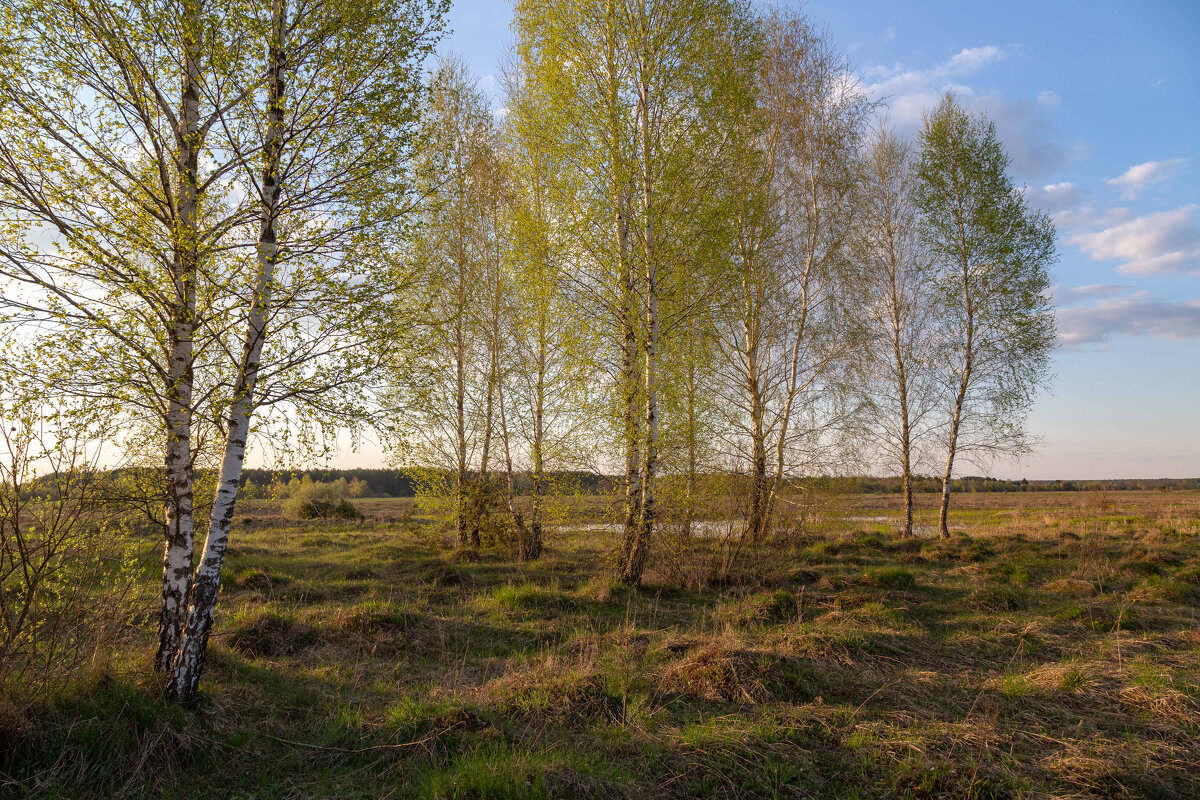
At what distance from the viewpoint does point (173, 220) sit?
4.66 meters

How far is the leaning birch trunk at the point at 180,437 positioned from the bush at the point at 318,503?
17891 millimetres

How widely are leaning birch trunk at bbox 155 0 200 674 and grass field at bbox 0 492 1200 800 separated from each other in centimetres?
48

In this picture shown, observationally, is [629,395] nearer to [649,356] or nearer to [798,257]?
Answer: [649,356]

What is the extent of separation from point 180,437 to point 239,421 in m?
0.44

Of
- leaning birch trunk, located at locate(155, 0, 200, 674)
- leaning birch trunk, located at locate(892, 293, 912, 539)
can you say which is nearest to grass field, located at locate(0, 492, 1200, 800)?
leaning birch trunk, located at locate(155, 0, 200, 674)

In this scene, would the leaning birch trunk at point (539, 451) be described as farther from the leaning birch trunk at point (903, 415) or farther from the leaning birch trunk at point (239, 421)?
the leaning birch trunk at point (903, 415)

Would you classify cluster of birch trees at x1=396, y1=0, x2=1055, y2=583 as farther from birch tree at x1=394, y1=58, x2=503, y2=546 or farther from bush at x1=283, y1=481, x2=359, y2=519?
bush at x1=283, y1=481, x2=359, y2=519

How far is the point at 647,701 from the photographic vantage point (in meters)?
4.72

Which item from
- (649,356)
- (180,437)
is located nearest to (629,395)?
(649,356)

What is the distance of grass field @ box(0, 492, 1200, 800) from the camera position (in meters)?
3.60

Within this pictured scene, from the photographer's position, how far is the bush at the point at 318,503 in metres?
22.1

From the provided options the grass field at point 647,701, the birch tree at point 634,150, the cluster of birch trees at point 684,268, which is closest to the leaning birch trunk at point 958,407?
the cluster of birch trees at point 684,268

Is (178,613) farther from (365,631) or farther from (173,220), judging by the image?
(173,220)

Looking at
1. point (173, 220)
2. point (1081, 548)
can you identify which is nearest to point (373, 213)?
point (173, 220)
